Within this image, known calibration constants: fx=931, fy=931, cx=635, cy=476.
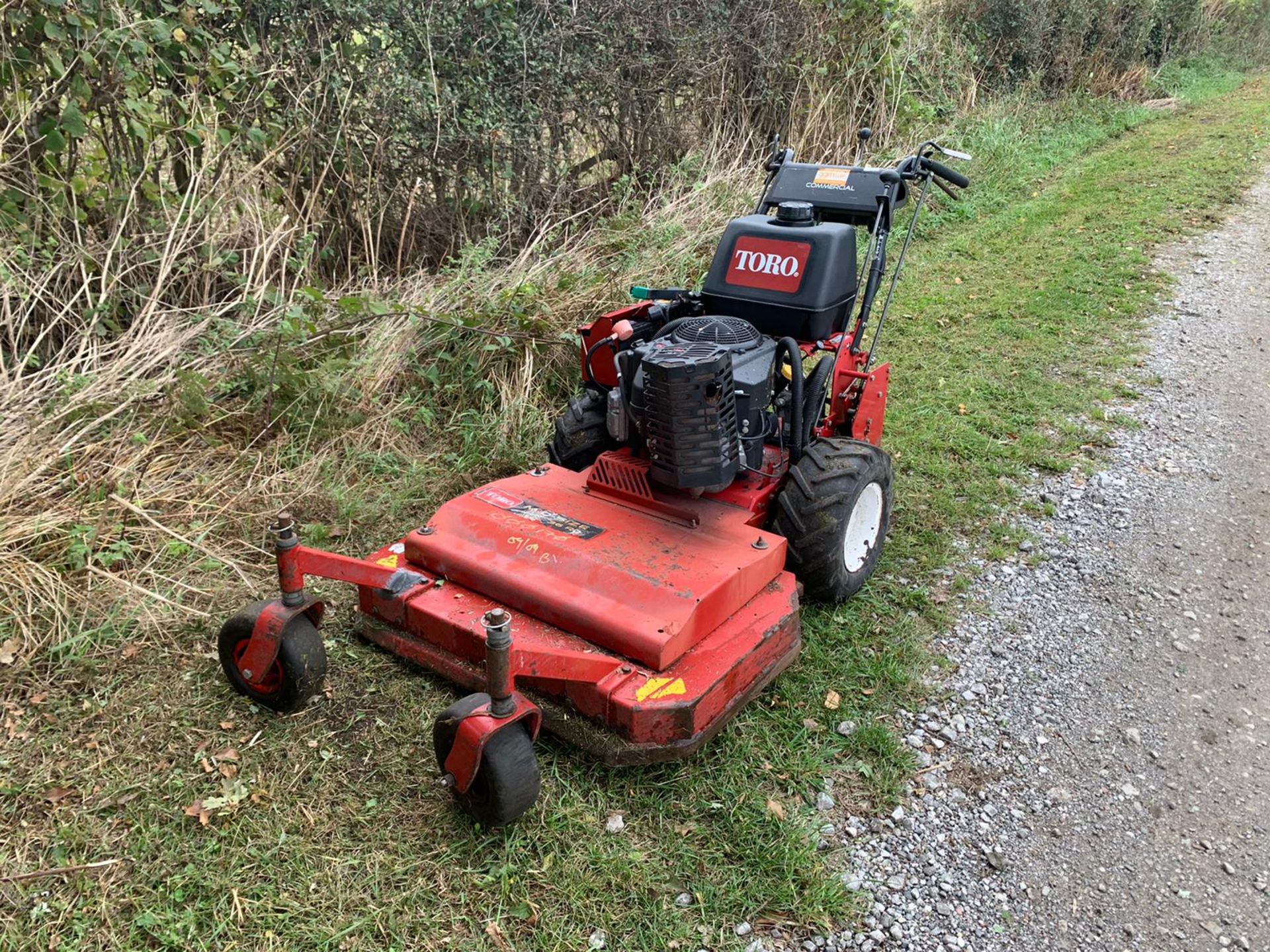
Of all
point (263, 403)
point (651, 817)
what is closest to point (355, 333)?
point (263, 403)

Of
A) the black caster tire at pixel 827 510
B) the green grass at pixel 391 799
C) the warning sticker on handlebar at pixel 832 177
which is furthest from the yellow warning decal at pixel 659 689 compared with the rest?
the warning sticker on handlebar at pixel 832 177

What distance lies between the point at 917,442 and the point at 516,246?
2.92m

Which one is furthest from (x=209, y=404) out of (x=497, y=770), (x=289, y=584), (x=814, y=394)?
(x=814, y=394)

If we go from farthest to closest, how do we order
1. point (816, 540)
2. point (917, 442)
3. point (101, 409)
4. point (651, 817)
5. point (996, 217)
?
1. point (996, 217)
2. point (917, 442)
3. point (101, 409)
4. point (816, 540)
5. point (651, 817)

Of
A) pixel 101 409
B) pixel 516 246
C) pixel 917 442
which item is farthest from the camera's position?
pixel 516 246

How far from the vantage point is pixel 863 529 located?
12.3 ft

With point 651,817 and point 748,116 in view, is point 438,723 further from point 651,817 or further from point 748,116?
point 748,116

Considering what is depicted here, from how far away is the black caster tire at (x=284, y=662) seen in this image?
2.89 meters

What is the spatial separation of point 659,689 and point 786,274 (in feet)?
5.80

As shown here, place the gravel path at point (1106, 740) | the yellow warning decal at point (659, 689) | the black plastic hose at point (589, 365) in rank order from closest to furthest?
1. the gravel path at point (1106, 740)
2. the yellow warning decal at point (659, 689)
3. the black plastic hose at point (589, 365)

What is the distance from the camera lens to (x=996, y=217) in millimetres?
8906

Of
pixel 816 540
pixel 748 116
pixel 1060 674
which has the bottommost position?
pixel 1060 674

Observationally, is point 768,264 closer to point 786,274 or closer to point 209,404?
point 786,274

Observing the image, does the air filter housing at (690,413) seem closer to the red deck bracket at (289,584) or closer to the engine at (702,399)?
the engine at (702,399)
